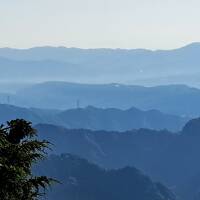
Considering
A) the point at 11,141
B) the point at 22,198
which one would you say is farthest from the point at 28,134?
the point at 22,198

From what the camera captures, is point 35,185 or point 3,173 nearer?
point 3,173

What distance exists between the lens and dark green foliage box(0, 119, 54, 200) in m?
14.6

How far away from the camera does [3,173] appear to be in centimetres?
1452

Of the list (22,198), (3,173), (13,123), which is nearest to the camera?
(3,173)

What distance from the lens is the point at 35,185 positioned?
15633 mm

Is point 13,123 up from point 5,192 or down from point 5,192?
up

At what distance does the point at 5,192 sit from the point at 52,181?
5.32 feet

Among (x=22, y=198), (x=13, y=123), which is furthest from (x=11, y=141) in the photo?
(x=22, y=198)

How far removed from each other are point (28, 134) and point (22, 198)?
159 centimetres

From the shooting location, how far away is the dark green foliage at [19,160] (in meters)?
14.6

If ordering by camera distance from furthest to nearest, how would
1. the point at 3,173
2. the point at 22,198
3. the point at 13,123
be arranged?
the point at 13,123
the point at 22,198
the point at 3,173

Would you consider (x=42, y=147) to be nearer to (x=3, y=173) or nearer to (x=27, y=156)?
(x=27, y=156)

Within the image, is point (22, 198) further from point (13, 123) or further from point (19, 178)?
point (13, 123)

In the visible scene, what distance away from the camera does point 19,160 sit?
49.7 feet
